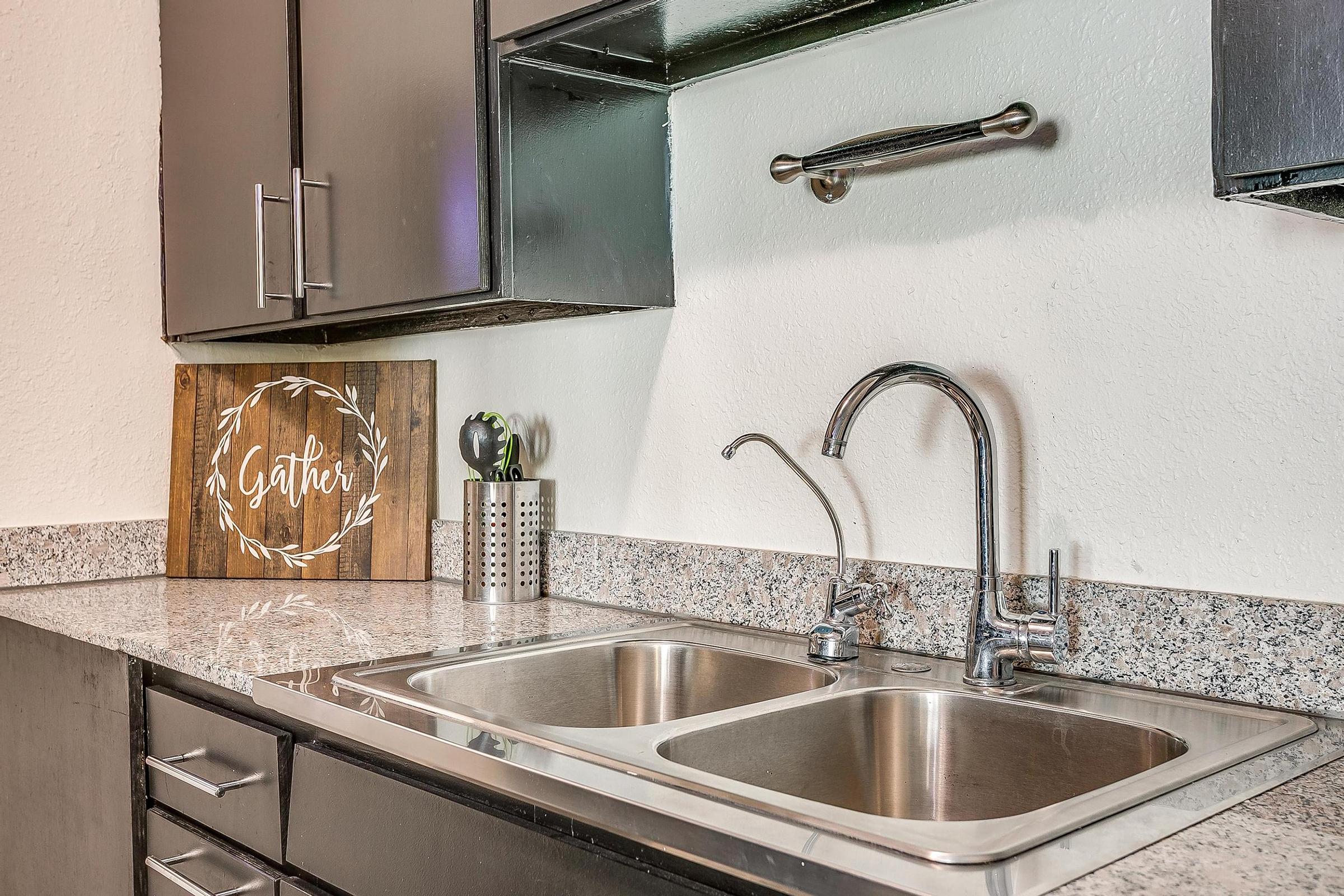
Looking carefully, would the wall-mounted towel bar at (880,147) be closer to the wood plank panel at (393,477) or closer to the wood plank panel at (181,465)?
the wood plank panel at (393,477)

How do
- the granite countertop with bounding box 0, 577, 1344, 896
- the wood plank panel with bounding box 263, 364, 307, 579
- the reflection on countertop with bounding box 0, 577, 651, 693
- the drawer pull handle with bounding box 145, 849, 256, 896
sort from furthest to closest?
A: the wood plank panel with bounding box 263, 364, 307, 579 → the reflection on countertop with bounding box 0, 577, 651, 693 → the drawer pull handle with bounding box 145, 849, 256, 896 → the granite countertop with bounding box 0, 577, 1344, 896

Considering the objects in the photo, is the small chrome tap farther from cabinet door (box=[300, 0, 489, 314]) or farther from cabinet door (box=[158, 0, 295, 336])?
cabinet door (box=[158, 0, 295, 336])

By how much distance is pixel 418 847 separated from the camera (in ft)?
3.45

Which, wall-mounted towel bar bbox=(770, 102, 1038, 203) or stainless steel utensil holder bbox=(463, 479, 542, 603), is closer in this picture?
wall-mounted towel bar bbox=(770, 102, 1038, 203)

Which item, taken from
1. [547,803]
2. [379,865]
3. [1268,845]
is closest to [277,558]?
[379,865]

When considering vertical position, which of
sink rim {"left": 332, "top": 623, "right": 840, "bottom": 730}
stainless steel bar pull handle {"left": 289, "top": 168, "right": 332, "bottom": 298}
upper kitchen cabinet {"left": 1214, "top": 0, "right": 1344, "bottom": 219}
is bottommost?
sink rim {"left": 332, "top": 623, "right": 840, "bottom": 730}

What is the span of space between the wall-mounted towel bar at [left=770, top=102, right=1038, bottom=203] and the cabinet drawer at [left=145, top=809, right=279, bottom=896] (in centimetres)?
102

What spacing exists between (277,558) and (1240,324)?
1.69 m

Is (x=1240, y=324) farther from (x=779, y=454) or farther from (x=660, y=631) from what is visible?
(x=660, y=631)

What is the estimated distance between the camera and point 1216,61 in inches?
29.1

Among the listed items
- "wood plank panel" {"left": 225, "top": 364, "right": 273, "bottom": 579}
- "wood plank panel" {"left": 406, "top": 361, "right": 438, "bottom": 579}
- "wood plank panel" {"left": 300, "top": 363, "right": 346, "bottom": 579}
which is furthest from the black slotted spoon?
"wood plank panel" {"left": 225, "top": 364, "right": 273, "bottom": 579}

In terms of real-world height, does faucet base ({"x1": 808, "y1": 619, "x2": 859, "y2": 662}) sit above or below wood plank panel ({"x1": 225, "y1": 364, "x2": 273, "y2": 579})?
below

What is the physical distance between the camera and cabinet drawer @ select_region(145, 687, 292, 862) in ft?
4.12

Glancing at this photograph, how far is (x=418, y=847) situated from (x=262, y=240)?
1116 millimetres
